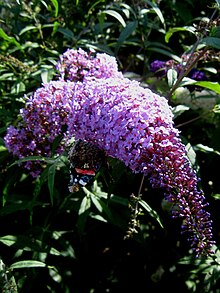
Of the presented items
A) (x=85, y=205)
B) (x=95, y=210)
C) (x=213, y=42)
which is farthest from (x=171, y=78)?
(x=95, y=210)

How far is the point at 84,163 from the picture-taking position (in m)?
2.27

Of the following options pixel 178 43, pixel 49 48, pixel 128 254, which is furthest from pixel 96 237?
pixel 178 43

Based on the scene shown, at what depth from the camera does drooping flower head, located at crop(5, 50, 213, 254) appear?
1987 millimetres

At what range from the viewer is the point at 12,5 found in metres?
3.55

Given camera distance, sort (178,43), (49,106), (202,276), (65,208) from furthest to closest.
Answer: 1. (178,43)
2. (202,276)
3. (65,208)
4. (49,106)

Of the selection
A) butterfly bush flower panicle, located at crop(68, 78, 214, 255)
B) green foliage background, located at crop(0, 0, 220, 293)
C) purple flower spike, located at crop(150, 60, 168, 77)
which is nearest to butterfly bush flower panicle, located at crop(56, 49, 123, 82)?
green foliage background, located at crop(0, 0, 220, 293)

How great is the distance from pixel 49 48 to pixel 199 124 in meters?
1.16

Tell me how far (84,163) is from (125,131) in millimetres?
268

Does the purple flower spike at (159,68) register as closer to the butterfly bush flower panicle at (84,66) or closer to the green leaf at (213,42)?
the butterfly bush flower panicle at (84,66)

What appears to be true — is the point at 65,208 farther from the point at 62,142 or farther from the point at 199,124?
the point at 199,124

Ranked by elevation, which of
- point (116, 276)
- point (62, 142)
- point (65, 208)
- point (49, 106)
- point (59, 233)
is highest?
point (49, 106)

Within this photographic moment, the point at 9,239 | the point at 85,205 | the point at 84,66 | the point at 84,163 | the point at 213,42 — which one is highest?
the point at 213,42

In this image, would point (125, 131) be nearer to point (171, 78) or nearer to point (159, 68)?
point (171, 78)

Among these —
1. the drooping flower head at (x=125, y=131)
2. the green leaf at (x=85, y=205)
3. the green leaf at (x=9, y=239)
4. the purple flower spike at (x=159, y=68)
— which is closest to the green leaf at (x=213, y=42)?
the drooping flower head at (x=125, y=131)
